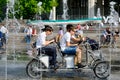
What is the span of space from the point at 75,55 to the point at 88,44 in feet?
1.76

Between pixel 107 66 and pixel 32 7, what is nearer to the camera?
pixel 107 66

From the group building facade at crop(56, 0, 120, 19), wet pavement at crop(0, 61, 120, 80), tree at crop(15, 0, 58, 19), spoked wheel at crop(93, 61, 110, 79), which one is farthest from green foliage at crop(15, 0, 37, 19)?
spoked wheel at crop(93, 61, 110, 79)

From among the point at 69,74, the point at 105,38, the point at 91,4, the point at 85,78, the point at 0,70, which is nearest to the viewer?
the point at 85,78

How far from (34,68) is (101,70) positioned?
1.69 meters

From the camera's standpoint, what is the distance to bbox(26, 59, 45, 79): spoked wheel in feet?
38.3

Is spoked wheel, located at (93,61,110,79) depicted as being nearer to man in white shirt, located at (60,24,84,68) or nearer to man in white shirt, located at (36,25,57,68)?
man in white shirt, located at (60,24,84,68)

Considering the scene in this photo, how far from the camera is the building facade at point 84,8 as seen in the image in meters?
63.8

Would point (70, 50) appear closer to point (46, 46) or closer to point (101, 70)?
point (46, 46)

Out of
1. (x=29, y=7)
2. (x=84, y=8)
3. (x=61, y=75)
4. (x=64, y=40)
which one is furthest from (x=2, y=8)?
(x=64, y=40)

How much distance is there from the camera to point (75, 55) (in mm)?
11820

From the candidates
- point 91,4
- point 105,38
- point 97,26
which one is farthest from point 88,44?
point 91,4

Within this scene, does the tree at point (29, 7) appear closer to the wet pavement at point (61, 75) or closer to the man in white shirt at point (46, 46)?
the wet pavement at point (61, 75)

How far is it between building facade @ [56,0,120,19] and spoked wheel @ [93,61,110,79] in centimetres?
5125

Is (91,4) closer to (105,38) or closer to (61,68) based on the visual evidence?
(105,38)
